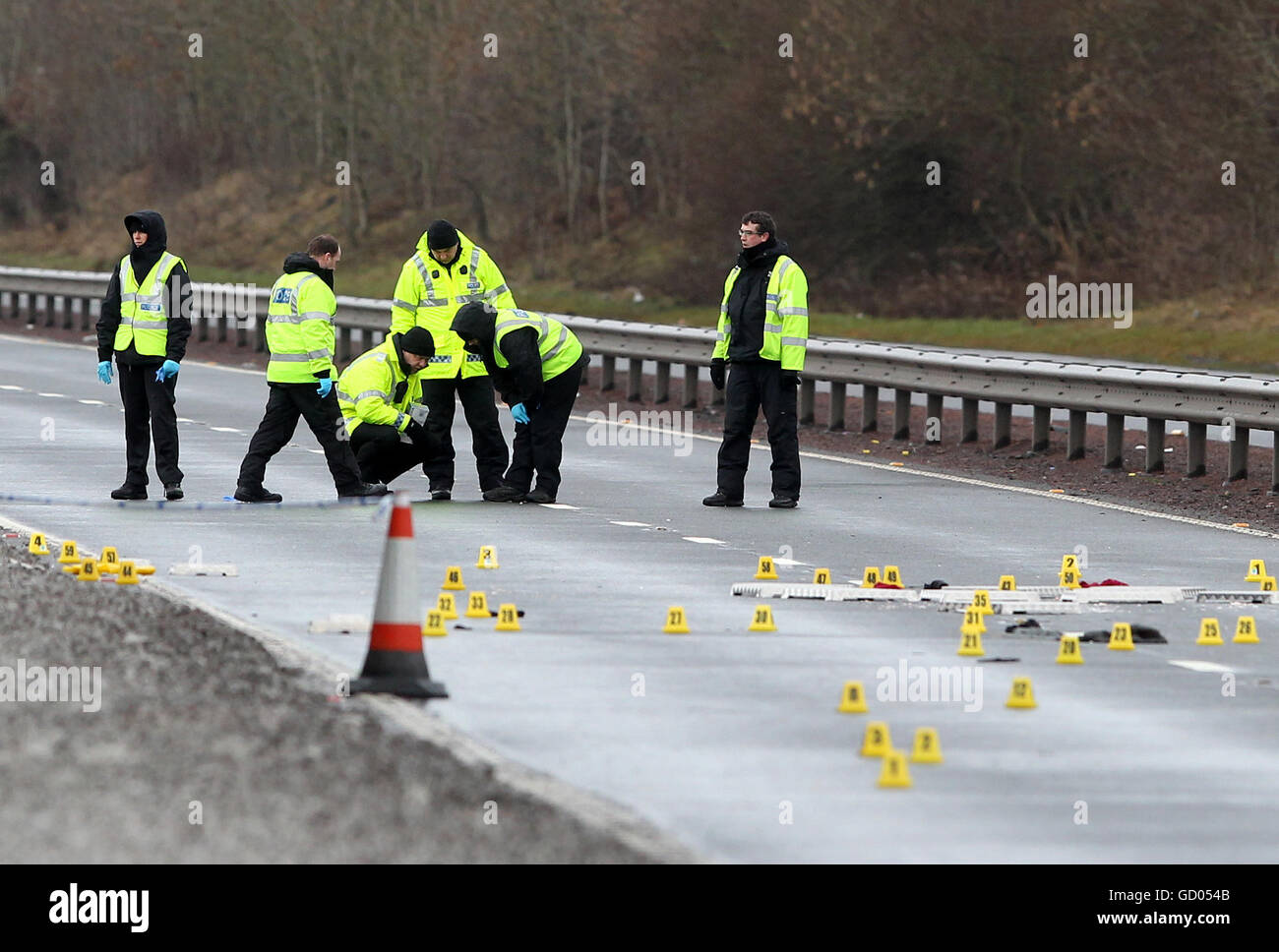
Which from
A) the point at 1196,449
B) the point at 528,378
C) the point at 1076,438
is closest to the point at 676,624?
the point at 528,378

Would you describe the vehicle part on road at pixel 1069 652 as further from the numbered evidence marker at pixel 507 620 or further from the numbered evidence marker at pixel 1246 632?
the numbered evidence marker at pixel 507 620

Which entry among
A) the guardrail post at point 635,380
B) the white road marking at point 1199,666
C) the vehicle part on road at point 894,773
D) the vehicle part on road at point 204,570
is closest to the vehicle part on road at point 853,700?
the vehicle part on road at point 894,773

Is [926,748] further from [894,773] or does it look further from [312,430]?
[312,430]

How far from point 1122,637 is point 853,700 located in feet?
7.32

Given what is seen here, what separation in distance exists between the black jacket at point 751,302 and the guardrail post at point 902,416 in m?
5.27

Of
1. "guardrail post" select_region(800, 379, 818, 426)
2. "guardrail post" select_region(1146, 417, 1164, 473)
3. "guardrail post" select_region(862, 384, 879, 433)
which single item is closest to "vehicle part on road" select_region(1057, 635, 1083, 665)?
"guardrail post" select_region(1146, 417, 1164, 473)

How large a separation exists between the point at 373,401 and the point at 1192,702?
27.0 ft

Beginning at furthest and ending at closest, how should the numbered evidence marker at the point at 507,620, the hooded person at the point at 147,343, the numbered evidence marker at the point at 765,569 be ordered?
the hooded person at the point at 147,343 → the numbered evidence marker at the point at 765,569 → the numbered evidence marker at the point at 507,620

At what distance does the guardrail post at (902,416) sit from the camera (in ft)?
75.3

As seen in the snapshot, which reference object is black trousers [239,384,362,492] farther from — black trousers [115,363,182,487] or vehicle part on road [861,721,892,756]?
vehicle part on road [861,721,892,756]

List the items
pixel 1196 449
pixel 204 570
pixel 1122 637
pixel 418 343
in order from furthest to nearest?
pixel 1196 449, pixel 418 343, pixel 204 570, pixel 1122 637

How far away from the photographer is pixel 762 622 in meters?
11.9

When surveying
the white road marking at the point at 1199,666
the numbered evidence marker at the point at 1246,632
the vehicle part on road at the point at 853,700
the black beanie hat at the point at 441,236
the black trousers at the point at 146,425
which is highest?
the black beanie hat at the point at 441,236
